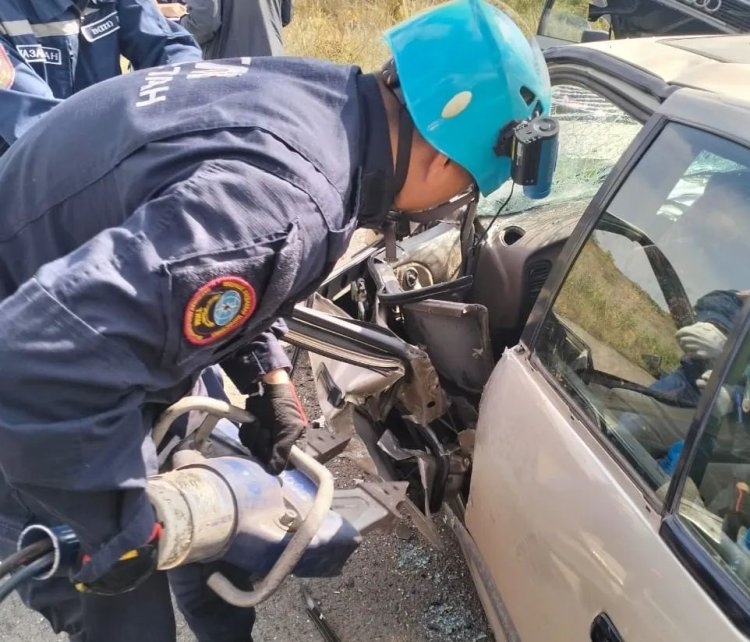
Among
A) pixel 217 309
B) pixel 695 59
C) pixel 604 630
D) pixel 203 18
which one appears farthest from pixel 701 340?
pixel 203 18

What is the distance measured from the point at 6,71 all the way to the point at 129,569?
180 cm

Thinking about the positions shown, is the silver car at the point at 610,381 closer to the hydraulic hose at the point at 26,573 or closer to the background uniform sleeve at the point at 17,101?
the hydraulic hose at the point at 26,573

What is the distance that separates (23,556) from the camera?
3.93ft

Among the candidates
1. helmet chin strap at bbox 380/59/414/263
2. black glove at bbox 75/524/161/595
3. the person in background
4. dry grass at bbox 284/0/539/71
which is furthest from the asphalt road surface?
dry grass at bbox 284/0/539/71

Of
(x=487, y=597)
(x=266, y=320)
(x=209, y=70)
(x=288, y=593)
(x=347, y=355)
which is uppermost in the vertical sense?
(x=209, y=70)

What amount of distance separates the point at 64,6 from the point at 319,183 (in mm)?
1879

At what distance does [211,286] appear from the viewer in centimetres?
103

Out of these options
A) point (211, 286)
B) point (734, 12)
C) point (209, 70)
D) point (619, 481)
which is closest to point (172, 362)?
point (211, 286)

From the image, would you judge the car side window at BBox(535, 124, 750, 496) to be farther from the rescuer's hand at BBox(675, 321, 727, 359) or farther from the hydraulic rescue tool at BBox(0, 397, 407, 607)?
the hydraulic rescue tool at BBox(0, 397, 407, 607)

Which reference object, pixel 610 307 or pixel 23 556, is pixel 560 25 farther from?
pixel 23 556

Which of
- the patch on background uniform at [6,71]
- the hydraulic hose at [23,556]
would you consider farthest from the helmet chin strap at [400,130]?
the patch on background uniform at [6,71]

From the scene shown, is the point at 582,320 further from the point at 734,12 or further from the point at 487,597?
the point at 734,12

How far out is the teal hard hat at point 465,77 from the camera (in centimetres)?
130

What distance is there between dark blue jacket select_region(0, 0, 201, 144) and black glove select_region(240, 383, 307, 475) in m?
1.27
